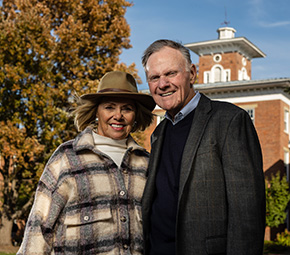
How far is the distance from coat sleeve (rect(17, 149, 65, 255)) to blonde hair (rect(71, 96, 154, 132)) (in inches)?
31.8

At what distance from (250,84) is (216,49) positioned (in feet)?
32.9

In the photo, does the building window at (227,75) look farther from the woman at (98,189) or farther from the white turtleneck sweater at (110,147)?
the white turtleneck sweater at (110,147)

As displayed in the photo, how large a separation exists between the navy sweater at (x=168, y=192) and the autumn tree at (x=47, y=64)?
546 inches

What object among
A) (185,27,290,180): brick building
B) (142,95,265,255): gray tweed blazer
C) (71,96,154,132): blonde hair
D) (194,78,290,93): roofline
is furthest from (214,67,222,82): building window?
(142,95,265,255): gray tweed blazer

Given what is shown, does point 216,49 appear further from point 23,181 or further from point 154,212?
point 154,212

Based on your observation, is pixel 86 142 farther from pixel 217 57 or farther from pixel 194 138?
→ pixel 217 57

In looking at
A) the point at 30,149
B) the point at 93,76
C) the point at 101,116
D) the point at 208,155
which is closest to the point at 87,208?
the point at 101,116

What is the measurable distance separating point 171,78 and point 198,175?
921mm

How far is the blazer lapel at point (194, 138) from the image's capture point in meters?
3.49

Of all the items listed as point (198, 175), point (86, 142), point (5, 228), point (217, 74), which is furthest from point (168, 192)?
point (217, 74)

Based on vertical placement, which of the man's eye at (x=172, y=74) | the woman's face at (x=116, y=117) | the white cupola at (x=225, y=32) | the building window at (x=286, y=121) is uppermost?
the white cupola at (x=225, y=32)

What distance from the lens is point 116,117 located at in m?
4.50

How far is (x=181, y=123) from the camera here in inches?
155

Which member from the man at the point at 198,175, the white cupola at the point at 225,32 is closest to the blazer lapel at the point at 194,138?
the man at the point at 198,175
